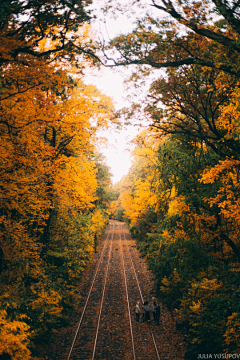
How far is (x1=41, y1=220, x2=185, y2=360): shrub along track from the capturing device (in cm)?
923

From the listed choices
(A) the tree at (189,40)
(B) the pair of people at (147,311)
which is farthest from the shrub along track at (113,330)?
(A) the tree at (189,40)

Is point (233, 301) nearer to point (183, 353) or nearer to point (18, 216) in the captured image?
point (183, 353)

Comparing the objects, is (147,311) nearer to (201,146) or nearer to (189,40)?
(201,146)

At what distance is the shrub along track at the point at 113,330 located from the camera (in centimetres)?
923

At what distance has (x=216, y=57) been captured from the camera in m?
5.19

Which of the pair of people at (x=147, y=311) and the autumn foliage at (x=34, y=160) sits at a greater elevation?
the autumn foliage at (x=34, y=160)

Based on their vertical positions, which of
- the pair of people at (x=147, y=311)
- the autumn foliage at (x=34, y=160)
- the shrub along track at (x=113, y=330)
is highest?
the autumn foliage at (x=34, y=160)

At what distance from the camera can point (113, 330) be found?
1109cm

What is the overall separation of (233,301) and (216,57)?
5.68 m

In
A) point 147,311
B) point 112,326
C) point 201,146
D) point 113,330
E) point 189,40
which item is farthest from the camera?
point 147,311

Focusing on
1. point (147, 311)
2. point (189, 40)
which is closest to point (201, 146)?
point (189, 40)

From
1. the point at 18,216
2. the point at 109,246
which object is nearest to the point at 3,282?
the point at 18,216

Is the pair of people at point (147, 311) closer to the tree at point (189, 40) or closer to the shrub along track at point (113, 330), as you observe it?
the shrub along track at point (113, 330)

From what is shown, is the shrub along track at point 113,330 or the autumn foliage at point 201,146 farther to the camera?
the shrub along track at point 113,330
